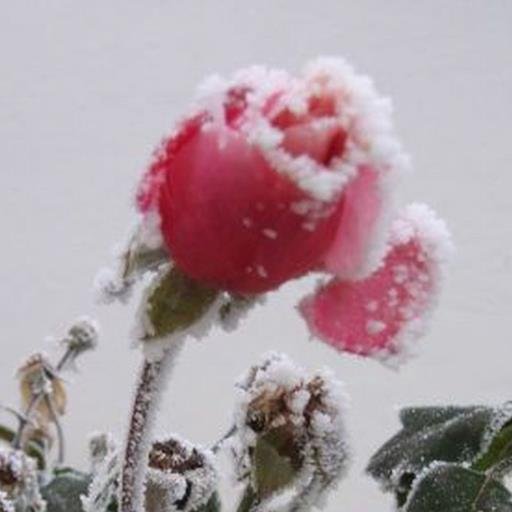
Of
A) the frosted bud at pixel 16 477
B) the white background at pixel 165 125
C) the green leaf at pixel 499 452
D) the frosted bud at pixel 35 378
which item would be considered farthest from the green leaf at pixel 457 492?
the white background at pixel 165 125

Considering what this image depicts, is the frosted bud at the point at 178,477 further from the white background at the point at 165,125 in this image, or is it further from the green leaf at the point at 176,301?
the white background at the point at 165,125

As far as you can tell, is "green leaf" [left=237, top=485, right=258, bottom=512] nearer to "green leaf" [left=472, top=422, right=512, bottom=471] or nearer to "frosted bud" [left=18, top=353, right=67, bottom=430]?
"green leaf" [left=472, top=422, right=512, bottom=471]

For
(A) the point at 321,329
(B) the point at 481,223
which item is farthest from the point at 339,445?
(B) the point at 481,223

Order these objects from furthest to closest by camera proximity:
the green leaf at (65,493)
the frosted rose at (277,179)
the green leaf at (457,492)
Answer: the green leaf at (65,493) → the green leaf at (457,492) → the frosted rose at (277,179)

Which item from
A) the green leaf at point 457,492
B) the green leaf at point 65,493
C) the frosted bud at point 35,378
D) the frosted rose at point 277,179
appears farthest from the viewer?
the frosted bud at point 35,378

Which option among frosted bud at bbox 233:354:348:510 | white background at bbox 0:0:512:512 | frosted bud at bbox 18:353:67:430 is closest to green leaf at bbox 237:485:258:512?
frosted bud at bbox 233:354:348:510

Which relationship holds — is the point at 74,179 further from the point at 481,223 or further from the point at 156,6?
the point at 481,223

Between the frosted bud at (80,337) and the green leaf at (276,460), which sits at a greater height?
the frosted bud at (80,337)

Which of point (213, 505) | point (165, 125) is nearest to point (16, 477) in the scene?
point (213, 505)
